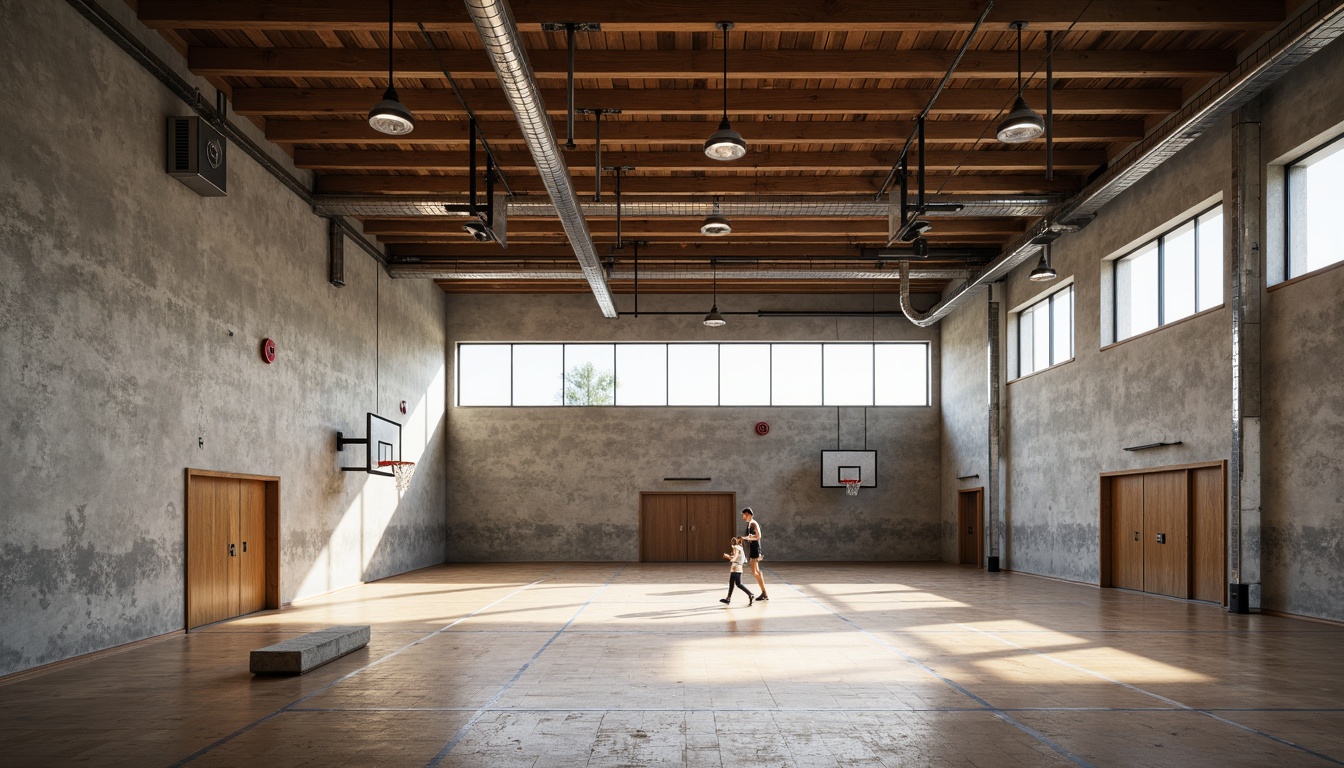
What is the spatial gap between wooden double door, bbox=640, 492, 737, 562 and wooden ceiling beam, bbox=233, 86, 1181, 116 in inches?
610

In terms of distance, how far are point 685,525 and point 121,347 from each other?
60.9 feet

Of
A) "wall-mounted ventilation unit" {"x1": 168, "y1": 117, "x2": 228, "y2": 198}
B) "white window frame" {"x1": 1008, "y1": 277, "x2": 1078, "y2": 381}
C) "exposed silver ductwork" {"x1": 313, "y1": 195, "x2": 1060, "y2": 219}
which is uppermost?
"exposed silver ductwork" {"x1": 313, "y1": 195, "x2": 1060, "y2": 219}

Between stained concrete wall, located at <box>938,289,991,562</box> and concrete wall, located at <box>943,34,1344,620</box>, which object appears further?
stained concrete wall, located at <box>938,289,991,562</box>

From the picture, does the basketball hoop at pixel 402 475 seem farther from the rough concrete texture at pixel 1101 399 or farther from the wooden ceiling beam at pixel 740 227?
the rough concrete texture at pixel 1101 399

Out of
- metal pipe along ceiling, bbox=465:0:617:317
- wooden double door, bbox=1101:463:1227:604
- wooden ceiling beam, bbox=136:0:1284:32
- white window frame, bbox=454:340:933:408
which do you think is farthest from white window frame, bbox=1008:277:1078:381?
metal pipe along ceiling, bbox=465:0:617:317

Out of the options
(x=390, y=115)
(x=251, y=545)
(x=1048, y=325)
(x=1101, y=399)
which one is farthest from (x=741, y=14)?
(x=1048, y=325)

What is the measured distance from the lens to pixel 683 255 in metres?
23.3

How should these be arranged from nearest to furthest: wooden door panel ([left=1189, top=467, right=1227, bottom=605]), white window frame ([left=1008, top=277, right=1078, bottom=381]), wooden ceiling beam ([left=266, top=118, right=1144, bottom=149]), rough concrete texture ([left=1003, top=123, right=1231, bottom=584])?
wooden door panel ([left=1189, top=467, right=1227, bottom=605]), rough concrete texture ([left=1003, top=123, right=1231, bottom=584]), wooden ceiling beam ([left=266, top=118, right=1144, bottom=149]), white window frame ([left=1008, top=277, right=1078, bottom=381])

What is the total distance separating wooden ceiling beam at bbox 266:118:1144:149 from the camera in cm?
1497

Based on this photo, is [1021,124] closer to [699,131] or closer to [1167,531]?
[699,131]

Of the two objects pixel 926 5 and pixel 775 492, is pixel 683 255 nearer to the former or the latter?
pixel 775 492

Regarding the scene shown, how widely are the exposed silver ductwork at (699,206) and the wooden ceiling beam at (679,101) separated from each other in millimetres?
3069

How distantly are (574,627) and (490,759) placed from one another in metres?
6.37

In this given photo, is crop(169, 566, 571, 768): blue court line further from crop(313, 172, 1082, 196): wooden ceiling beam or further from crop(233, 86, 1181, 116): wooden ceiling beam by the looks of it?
crop(313, 172, 1082, 196): wooden ceiling beam
